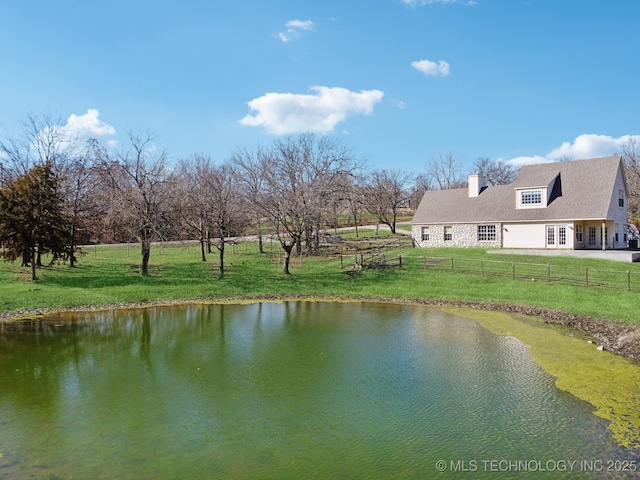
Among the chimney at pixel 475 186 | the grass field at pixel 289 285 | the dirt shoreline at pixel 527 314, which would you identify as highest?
the chimney at pixel 475 186

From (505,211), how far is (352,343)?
24.9 m

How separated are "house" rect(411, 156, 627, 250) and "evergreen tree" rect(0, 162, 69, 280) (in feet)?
90.3

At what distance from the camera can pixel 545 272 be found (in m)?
24.4

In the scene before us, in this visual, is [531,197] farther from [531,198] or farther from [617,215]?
[617,215]

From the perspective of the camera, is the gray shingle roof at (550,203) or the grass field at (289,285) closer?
the grass field at (289,285)

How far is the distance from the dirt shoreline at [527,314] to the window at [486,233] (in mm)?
15916

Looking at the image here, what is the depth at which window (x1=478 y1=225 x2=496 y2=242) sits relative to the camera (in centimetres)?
3478

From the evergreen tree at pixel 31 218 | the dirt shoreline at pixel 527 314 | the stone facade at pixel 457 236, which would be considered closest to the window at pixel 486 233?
the stone facade at pixel 457 236

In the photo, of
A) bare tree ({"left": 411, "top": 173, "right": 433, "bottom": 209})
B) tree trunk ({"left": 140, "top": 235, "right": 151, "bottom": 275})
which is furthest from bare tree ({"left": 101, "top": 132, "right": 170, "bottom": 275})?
bare tree ({"left": 411, "top": 173, "right": 433, "bottom": 209})

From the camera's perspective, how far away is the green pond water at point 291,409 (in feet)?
23.6

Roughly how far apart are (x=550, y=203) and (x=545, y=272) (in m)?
10.6

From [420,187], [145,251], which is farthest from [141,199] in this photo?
[420,187]

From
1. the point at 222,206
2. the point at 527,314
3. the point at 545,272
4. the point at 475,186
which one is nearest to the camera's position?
the point at 527,314

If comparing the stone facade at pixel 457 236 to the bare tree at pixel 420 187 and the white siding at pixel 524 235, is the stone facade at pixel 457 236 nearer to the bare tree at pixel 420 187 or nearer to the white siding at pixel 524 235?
the white siding at pixel 524 235
